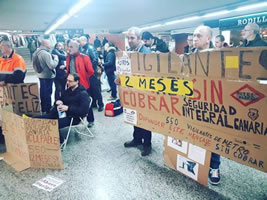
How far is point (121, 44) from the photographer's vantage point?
6.55 m

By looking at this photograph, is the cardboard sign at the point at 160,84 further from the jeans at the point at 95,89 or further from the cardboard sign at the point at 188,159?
the jeans at the point at 95,89

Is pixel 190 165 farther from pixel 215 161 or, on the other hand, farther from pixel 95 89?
pixel 95 89

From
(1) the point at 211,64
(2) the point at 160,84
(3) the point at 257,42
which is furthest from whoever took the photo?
(3) the point at 257,42

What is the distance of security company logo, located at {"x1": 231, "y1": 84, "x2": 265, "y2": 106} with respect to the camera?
1198 mm

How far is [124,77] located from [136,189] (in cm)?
109

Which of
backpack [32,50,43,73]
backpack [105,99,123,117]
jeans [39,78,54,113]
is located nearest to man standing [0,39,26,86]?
backpack [32,50,43,73]

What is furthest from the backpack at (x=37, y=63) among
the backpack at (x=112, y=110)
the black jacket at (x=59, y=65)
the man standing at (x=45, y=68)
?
the backpack at (x=112, y=110)

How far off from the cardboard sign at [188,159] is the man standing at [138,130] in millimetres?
429

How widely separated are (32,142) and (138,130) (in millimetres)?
1283

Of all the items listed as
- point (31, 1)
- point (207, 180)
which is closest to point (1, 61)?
point (207, 180)

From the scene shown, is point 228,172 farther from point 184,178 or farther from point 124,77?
point 124,77

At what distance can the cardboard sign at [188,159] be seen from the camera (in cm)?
177

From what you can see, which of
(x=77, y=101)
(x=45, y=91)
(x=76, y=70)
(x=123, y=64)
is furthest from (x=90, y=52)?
(x=123, y=64)

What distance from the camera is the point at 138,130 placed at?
106 inches
